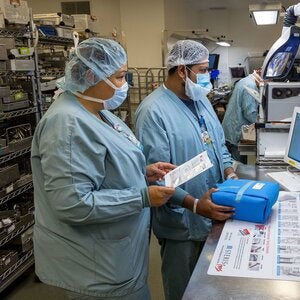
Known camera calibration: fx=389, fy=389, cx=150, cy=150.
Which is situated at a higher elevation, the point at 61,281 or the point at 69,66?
the point at 69,66

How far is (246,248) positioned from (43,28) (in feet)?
8.72

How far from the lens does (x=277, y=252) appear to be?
1291 mm

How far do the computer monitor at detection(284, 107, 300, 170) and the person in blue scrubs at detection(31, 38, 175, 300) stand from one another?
996 mm

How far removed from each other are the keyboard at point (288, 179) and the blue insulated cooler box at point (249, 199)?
1.20ft

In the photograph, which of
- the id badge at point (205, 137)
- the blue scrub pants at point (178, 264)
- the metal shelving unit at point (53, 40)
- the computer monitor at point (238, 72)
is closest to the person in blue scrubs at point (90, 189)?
the blue scrub pants at point (178, 264)

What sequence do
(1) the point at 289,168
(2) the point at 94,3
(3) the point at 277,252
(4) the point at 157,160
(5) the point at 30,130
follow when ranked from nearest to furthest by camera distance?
(3) the point at 277,252
(4) the point at 157,160
(1) the point at 289,168
(5) the point at 30,130
(2) the point at 94,3

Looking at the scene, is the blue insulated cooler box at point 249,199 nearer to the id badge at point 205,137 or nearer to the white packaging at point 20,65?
the id badge at point 205,137

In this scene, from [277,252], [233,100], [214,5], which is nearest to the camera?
[277,252]

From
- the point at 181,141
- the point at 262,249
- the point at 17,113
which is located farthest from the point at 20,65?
the point at 262,249

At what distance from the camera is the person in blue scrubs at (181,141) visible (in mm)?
1838

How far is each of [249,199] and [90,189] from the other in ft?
2.02

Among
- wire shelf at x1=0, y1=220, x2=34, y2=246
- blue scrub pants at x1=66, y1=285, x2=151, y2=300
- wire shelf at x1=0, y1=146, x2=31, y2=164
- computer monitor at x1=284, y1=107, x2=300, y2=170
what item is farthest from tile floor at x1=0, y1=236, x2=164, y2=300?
computer monitor at x1=284, y1=107, x2=300, y2=170

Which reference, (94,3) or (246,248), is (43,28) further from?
(94,3)

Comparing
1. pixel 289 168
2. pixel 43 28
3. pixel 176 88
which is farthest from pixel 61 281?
pixel 43 28
